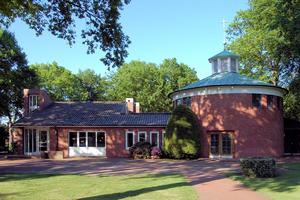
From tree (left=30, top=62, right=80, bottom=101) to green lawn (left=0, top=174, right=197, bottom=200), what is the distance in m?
49.4

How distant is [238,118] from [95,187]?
2167cm

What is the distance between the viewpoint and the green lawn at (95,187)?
53.9 ft

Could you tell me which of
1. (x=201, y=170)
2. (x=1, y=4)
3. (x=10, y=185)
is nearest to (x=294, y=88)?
(x=201, y=170)

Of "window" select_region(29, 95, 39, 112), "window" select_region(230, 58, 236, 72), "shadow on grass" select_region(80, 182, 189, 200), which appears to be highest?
"window" select_region(230, 58, 236, 72)

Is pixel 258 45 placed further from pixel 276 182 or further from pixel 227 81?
pixel 276 182

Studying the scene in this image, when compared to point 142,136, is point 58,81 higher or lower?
higher

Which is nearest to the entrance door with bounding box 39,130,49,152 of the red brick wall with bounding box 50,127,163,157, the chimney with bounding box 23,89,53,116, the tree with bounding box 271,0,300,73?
the red brick wall with bounding box 50,127,163,157

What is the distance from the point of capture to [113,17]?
16094 millimetres

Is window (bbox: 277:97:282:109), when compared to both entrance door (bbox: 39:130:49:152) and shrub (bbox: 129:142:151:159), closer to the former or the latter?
shrub (bbox: 129:142:151:159)

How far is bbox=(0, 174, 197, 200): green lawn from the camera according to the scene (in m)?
16.4

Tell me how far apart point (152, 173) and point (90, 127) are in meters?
17.5

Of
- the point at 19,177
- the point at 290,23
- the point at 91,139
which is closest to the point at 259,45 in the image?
the point at 290,23

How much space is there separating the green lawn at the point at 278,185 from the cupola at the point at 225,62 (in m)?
20.3

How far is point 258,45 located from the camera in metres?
53.0
